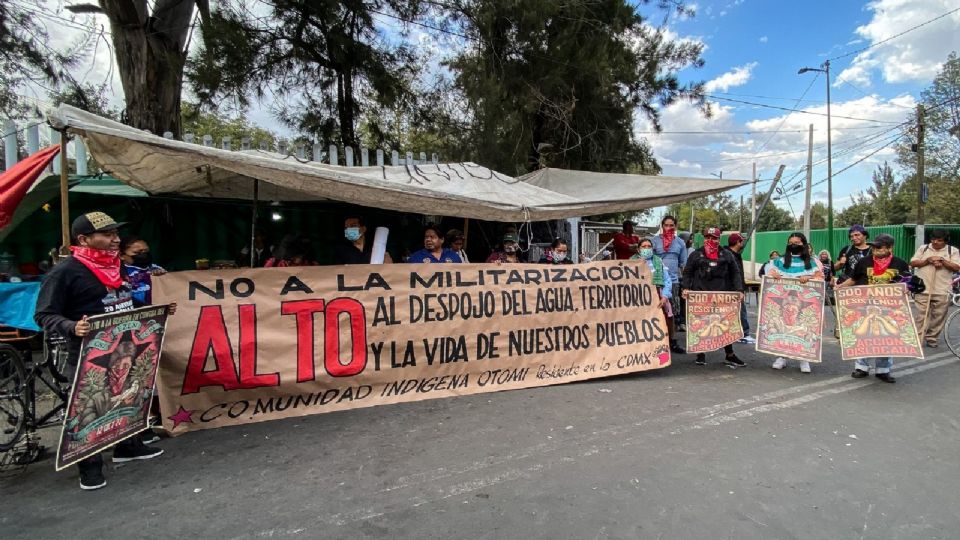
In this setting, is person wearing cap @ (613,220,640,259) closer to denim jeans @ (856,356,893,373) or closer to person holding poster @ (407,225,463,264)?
denim jeans @ (856,356,893,373)

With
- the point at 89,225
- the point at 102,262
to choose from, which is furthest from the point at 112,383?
the point at 89,225

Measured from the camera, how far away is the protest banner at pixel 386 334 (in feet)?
12.8

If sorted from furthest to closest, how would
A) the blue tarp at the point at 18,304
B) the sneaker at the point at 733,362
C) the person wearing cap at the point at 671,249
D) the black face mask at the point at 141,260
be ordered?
the person wearing cap at the point at 671,249, the sneaker at the point at 733,362, the blue tarp at the point at 18,304, the black face mask at the point at 141,260

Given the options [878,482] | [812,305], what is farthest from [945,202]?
[878,482]

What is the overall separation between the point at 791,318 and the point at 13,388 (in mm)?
7384

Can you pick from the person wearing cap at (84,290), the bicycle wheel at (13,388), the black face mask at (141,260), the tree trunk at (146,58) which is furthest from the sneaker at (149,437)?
the tree trunk at (146,58)

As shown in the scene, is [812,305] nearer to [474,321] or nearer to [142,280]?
[474,321]

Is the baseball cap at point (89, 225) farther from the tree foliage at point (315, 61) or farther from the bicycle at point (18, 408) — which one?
the tree foliage at point (315, 61)

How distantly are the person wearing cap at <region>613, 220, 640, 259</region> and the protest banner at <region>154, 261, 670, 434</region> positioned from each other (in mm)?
2053

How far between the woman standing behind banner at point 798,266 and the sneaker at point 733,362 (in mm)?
363

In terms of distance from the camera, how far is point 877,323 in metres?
5.39

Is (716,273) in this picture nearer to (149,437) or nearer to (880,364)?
(880,364)

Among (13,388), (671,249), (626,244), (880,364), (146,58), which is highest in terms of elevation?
(146,58)

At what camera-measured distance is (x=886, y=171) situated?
49.8 meters
